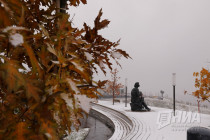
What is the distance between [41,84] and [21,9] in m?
0.32

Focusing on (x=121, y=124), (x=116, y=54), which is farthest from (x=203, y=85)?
(x=116, y=54)

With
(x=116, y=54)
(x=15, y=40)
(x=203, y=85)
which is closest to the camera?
(x=15, y=40)

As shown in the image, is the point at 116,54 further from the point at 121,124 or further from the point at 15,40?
the point at 121,124

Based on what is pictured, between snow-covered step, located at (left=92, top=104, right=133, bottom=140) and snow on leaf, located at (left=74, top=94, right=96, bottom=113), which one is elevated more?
snow on leaf, located at (left=74, top=94, right=96, bottom=113)

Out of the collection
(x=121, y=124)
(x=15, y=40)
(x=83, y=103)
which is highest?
(x=15, y=40)

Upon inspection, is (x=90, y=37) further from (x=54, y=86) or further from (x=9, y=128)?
(x=9, y=128)

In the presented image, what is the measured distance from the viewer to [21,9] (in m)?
0.69

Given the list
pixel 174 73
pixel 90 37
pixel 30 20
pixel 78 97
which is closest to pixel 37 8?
pixel 30 20

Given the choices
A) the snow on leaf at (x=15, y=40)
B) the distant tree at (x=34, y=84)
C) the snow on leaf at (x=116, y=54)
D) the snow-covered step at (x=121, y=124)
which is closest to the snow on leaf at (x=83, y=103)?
the distant tree at (x=34, y=84)

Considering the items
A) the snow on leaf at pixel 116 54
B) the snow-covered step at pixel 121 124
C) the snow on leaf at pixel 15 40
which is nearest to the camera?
the snow on leaf at pixel 15 40

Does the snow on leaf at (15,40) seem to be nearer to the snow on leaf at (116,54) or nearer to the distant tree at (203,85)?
the snow on leaf at (116,54)

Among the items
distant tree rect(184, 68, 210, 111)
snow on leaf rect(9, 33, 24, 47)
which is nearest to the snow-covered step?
distant tree rect(184, 68, 210, 111)

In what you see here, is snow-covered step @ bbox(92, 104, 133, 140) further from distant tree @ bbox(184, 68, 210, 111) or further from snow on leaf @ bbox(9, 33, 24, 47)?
snow on leaf @ bbox(9, 33, 24, 47)

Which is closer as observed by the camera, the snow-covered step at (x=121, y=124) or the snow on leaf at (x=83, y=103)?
the snow on leaf at (x=83, y=103)
